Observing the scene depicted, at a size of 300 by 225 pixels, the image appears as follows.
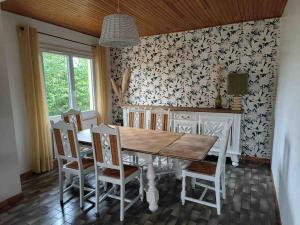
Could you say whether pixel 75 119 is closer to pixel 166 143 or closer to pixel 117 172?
pixel 117 172

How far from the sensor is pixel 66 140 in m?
2.42

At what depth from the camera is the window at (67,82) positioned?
370 centimetres

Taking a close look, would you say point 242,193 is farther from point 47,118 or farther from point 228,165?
point 47,118

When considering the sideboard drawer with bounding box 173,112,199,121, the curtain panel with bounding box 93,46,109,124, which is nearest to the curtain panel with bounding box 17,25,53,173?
the curtain panel with bounding box 93,46,109,124

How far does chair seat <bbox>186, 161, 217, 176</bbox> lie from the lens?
2314 mm

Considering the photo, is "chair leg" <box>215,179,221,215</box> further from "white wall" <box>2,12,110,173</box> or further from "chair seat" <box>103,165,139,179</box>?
"white wall" <box>2,12,110,173</box>

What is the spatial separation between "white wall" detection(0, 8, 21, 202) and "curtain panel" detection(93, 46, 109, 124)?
2.14 meters

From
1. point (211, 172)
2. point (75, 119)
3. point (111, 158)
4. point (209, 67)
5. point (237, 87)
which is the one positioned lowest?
point (211, 172)

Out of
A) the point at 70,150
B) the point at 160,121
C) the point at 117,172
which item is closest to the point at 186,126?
the point at 160,121

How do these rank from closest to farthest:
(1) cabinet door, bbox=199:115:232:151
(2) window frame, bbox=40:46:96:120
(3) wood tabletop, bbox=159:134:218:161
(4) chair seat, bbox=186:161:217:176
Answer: (3) wood tabletop, bbox=159:134:218:161
(4) chair seat, bbox=186:161:217:176
(1) cabinet door, bbox=199:115:232:151
(2) window frame, bbox=40:46:96:120

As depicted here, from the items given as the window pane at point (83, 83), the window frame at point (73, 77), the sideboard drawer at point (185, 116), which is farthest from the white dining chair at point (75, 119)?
the sideboard drawer at point (185, 116)

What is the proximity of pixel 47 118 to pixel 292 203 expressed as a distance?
3416 millimetres

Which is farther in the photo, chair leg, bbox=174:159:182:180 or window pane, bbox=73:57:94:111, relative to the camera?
window pane, bbox=73:57:94:111

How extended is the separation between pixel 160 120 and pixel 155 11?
5.36ft
